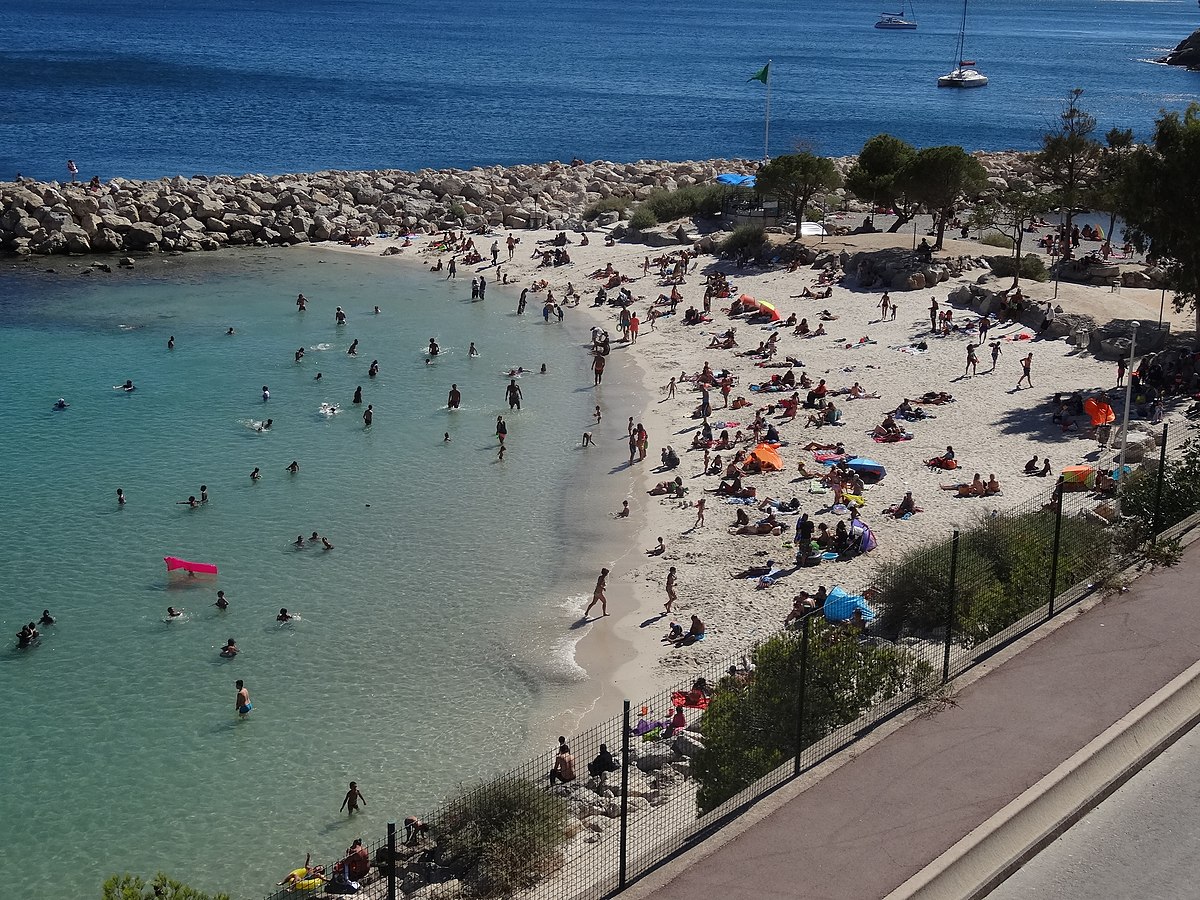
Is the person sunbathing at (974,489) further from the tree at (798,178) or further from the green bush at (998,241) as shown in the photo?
the tree at (798,178)

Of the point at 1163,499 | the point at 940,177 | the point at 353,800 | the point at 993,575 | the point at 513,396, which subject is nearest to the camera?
the point at 993,575

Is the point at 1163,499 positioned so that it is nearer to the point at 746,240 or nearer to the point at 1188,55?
the point at 746,240

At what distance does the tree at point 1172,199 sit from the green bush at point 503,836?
2480cm

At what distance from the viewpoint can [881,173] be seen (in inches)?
1916

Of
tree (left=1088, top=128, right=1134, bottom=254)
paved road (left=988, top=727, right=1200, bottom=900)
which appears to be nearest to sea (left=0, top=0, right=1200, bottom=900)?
paved road (left=988, top=727, right=1200, bottom=900)

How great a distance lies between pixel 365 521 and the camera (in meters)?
27.9

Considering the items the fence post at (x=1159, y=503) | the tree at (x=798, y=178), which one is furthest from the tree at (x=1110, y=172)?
the fence post at (x=1159, y=503)

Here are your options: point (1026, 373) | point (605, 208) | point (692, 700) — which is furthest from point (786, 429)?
point (605, 208)

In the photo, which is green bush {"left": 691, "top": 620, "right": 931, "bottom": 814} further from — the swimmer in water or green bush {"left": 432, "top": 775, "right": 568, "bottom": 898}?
the swimmer in water

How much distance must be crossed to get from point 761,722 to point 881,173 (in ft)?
128

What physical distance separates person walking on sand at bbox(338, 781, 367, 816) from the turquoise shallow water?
23 cm

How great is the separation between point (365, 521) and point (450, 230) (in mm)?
32681

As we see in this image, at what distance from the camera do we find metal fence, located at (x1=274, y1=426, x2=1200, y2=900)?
508 inches

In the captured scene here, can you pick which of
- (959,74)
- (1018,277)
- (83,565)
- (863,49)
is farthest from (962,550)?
(863,49)
